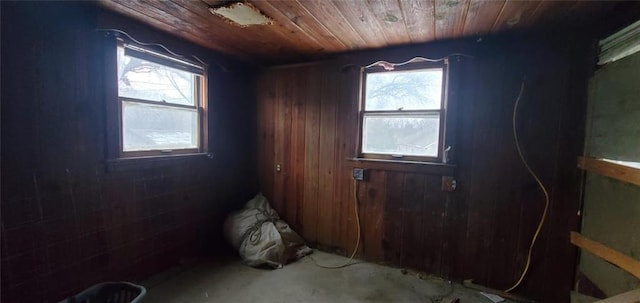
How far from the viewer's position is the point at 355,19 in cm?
196

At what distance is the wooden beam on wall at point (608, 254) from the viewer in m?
1.42

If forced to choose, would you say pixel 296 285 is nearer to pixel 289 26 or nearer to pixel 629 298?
pixel 629 298

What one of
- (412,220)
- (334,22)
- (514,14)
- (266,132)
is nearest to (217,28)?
(334,22)

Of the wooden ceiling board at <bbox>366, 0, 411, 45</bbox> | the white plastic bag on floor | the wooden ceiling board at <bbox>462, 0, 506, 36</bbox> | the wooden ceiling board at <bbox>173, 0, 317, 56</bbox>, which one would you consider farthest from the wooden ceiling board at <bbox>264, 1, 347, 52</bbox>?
the white plastic bag on floor

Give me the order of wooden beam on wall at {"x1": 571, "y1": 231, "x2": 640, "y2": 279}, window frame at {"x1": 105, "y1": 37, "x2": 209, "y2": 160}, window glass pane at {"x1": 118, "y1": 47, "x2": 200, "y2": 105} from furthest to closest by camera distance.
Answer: window glass pane at {"x1": 118, "y1": 47, "x2": 200, "y2": 105}
window frame at {"x1": 105, "y1": 37, "x2": 209, "y2": 160}
wooden beam on wall at {"x1": 571, "y1": 231, "x2": 640, "y2": 279}

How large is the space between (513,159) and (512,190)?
A: 26cm

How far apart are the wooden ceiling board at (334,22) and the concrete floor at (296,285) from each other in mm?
2154

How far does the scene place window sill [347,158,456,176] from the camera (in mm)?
2402

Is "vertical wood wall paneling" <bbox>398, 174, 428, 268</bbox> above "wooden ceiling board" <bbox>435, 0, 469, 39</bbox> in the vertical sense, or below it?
below

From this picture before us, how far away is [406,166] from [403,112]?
20.2 inches

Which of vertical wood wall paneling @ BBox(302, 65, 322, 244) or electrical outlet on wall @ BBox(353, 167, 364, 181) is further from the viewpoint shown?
vertical wood wall paneling @ BBox(302, 65, 322, 244)

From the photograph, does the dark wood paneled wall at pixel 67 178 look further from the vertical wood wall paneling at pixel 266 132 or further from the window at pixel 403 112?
the window at pixel 403 112

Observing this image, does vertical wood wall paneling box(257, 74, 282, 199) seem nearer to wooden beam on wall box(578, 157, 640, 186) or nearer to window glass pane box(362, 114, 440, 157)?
window glass pane box(362, 114, 440, 157)

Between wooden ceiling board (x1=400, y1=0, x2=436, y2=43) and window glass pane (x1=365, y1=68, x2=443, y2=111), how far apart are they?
0.33 m
